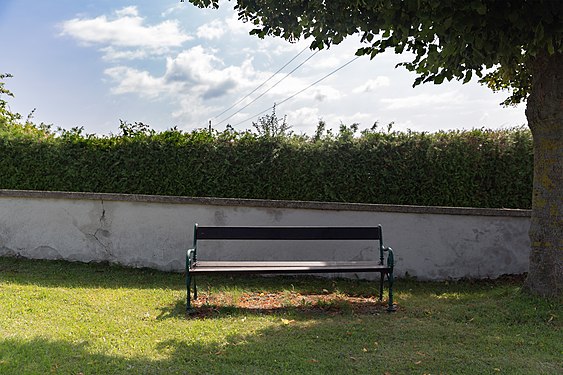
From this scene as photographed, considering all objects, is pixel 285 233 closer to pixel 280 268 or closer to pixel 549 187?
pixel 280 268

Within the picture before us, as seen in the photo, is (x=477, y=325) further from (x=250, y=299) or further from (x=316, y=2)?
(x=316, y=2)

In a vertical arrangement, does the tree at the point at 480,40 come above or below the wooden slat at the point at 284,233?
above

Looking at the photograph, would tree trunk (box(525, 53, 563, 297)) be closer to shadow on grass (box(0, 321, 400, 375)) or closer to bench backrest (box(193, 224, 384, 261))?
bench backrest (box(193, 224, 384, 261))

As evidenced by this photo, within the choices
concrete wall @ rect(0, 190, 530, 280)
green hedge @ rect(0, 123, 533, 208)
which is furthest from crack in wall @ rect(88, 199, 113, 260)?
green hedge @ rect(0, 123, 533, 208)

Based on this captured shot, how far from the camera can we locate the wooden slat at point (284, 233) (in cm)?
659

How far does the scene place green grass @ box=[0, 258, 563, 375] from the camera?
165 inches

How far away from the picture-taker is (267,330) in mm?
5148

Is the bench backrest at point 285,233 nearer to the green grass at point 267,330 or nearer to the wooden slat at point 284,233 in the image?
the wooden slat at point 284,233

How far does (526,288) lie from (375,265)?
1.86 m

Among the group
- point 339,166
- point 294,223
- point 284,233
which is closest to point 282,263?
point 284,233

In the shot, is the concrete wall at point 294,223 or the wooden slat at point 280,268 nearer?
the wooden slat at point 280,268

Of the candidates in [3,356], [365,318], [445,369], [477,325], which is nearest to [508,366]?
[445,369]

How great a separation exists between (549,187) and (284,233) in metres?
3.34

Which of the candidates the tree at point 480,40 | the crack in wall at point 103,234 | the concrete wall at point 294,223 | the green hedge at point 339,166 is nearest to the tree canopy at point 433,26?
the tree at point 480,40
